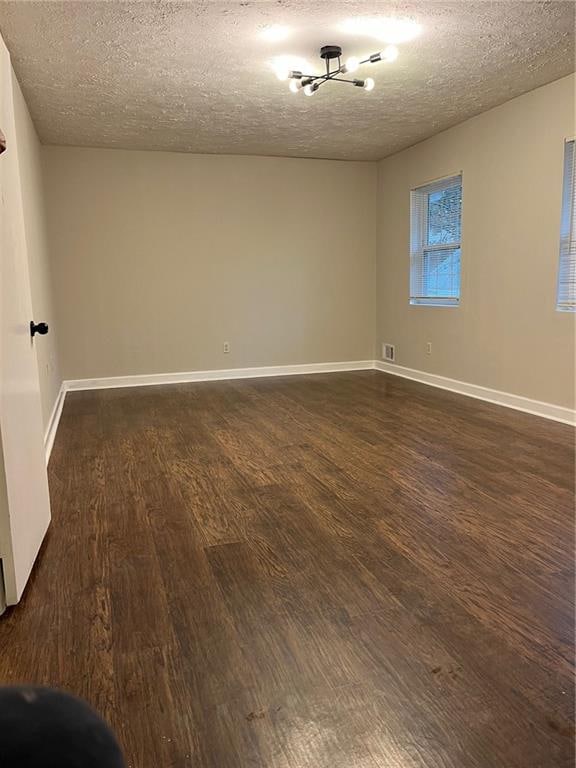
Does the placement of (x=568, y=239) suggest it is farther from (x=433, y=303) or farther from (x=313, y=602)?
(x=313, y=602)

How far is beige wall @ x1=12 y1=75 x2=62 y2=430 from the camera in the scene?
3717mm

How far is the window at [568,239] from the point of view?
3990 millimetres

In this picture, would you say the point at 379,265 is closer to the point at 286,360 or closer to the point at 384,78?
the point at 286,360

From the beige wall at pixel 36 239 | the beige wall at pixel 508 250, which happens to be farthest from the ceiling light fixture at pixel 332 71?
the beige wall at pixel 36 239

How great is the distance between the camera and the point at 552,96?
159 inches

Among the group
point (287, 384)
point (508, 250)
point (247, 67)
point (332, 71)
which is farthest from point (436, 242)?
point (247, 67)

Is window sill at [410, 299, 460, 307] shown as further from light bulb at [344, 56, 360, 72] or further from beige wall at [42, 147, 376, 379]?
light bulb at [344, 56, 360, 72]

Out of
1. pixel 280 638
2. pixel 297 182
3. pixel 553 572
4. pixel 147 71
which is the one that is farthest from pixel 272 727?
pixel 297 182

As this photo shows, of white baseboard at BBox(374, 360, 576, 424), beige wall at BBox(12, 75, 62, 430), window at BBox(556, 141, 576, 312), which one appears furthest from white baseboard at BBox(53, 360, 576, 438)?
window at BBox(556, 141, 576, 312)

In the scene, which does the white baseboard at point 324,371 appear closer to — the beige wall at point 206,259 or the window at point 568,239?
the beige wall at point 206,259

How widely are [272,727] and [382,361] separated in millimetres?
5688

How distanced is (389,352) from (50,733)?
634cm

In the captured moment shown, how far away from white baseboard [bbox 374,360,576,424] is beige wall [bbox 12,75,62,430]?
3.59 meters

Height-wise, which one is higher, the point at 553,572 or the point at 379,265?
the point at 379,265
